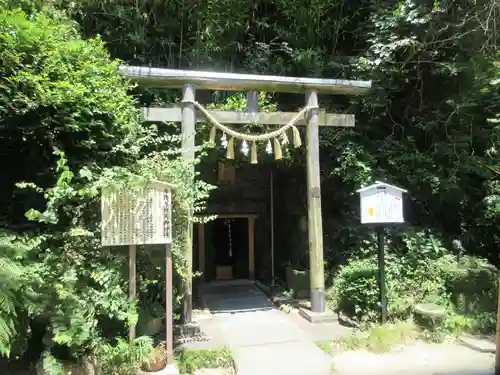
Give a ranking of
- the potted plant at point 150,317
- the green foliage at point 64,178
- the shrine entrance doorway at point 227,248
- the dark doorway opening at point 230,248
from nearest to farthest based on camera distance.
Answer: the green foliage at point 64,178 < the potted plant at point 150,317 < the shrine entrance doorway at point 227,248 < the dark doorway opening at point 230,248

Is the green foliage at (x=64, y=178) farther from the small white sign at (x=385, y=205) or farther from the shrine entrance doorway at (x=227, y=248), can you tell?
the shrine entrance doorway at (x=227, y=248)

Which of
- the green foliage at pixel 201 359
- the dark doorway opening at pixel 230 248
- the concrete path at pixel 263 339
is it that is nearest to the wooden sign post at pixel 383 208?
the concrete path at pixel 263 339

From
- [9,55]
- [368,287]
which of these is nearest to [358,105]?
[368,287]

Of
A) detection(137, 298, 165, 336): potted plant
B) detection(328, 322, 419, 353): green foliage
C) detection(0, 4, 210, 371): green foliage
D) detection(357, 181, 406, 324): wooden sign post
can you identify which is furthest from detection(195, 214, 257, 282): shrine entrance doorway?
detection(0, 4, 210, 371): green foliage

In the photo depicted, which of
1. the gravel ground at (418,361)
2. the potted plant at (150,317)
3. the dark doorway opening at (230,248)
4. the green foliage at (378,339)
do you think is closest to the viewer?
the gravel ground at (418,361)

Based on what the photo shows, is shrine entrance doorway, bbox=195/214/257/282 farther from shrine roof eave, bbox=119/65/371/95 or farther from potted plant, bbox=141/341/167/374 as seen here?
potted plant, bbox=141/341/167/374

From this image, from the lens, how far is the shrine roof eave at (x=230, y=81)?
576 cm

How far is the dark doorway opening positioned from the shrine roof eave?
19.1ft

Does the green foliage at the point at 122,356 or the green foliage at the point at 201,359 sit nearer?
the green foliage at the point at 122,356

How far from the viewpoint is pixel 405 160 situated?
7816mm

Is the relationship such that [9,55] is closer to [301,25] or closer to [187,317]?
[187,317]

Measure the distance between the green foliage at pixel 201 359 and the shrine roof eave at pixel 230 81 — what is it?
4.09m

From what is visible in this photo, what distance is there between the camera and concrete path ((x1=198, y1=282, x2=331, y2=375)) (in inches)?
181

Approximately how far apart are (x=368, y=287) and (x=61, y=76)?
17.9 ft
